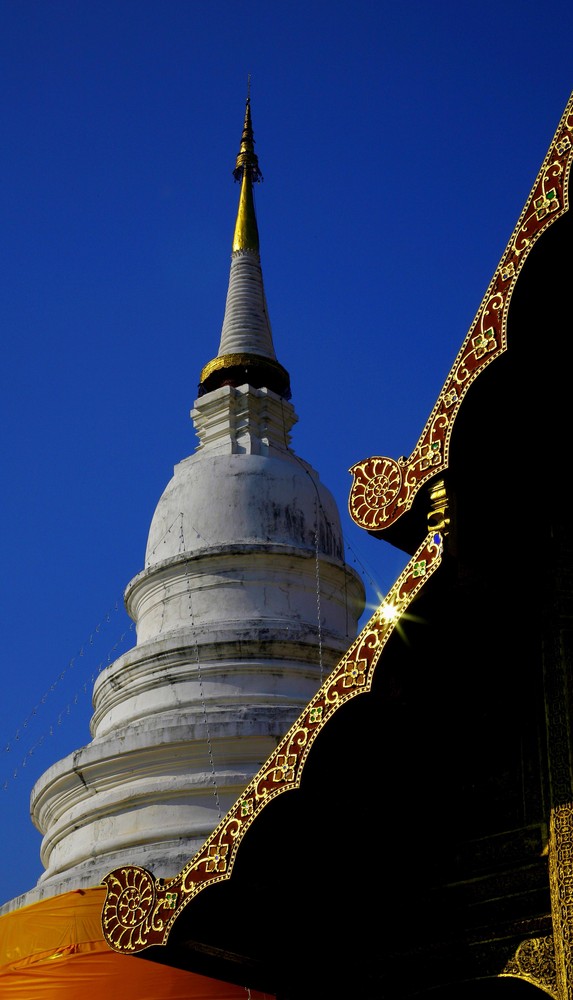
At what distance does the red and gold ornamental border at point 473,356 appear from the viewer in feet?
20.4

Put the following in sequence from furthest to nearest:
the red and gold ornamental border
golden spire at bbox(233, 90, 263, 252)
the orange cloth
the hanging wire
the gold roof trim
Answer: golden spire at bbox(233, 90, 263, 252) < the gold roof trim < the hanging wire < the orange cloth < the red and gold ornamental border

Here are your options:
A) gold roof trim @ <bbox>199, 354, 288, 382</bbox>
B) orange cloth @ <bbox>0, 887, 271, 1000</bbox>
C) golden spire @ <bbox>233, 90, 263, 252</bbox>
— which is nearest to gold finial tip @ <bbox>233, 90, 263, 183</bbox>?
golden spire @ <bbox>233, 90, 263, 252</bbox>

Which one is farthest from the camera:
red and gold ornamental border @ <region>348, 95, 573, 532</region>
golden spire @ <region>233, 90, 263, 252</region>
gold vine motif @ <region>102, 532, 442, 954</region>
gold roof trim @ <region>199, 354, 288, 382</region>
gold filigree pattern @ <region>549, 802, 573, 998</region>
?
golden spire @ <region>233, 90, 263, 252</region>

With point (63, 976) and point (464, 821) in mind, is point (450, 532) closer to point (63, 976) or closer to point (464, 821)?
point (464, 821)

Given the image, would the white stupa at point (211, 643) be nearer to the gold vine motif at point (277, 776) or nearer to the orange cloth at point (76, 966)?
the orange cloth at point (76, 966)

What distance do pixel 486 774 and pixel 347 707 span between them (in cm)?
98

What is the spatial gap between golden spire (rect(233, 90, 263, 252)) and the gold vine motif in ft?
54.3

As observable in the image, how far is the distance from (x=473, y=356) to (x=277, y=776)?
210 centimetres

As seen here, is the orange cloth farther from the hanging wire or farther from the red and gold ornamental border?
the red and gold ornamental border

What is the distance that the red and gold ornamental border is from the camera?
622 cm

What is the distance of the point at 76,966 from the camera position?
11.0m

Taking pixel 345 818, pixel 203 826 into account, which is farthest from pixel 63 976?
pixel 345 818

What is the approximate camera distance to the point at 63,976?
1103 cm

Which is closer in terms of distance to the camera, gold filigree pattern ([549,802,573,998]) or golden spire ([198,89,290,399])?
gold filigree pattern ([549,802,573,998])
